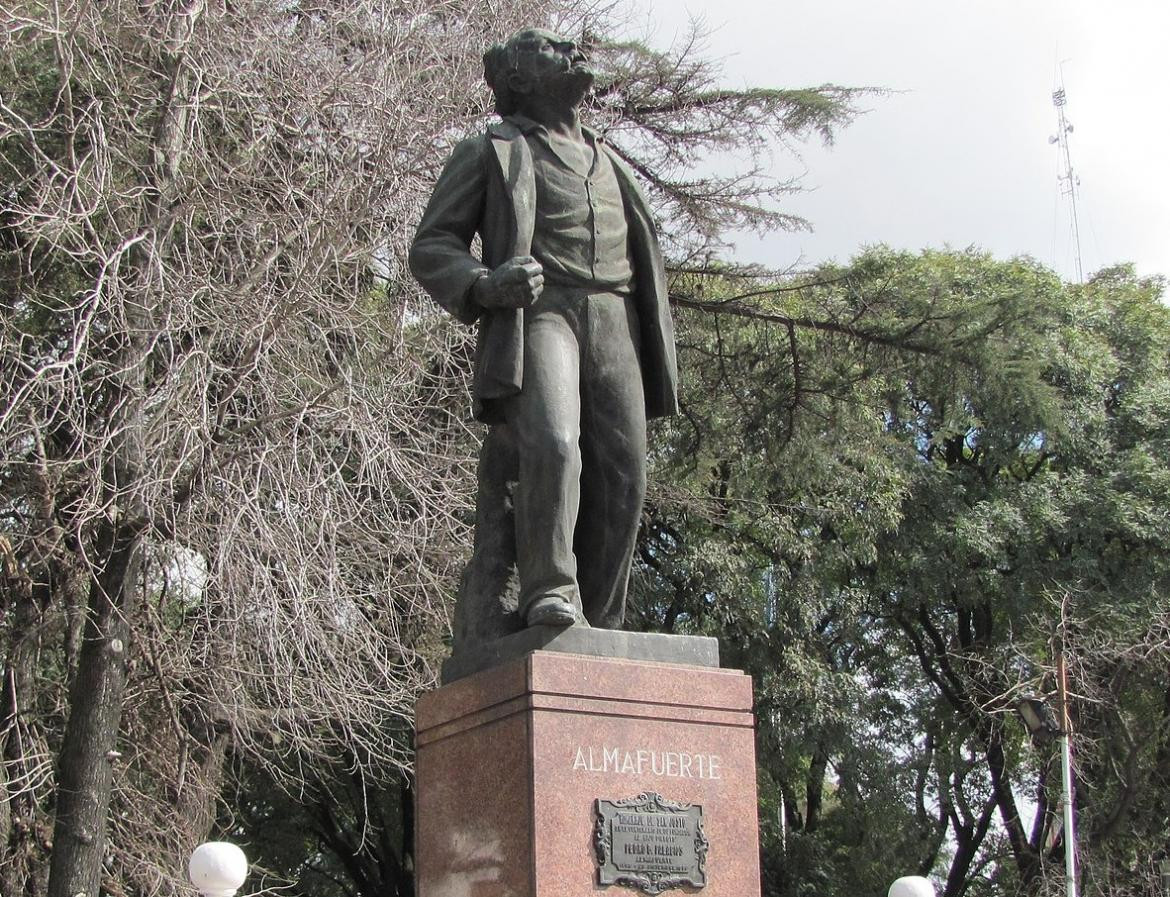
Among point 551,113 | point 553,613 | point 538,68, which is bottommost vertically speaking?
point 553,613

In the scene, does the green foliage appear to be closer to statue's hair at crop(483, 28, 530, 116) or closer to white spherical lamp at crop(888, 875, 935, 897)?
white spherical lamp at crop(888, 875, 935, 897)

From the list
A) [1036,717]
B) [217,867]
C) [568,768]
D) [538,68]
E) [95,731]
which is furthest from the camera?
[1036,717]

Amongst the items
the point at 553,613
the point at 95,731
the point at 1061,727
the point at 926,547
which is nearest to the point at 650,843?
the point at 553,613

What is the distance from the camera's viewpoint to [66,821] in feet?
41.7

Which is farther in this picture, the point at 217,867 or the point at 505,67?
the point at 217,867

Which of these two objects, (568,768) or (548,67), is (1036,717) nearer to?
(548,67)

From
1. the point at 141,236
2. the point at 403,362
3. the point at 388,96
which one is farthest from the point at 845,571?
the point at 141,236

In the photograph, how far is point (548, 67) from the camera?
6855mm

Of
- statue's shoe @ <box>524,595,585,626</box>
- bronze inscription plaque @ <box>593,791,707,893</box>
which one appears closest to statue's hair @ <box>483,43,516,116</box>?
statue's shoe @ <box>524,595,585,626</box>

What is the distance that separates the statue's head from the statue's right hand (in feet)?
2.84

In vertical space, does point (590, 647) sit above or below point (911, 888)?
above

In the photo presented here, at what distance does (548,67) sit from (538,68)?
0.13 ft

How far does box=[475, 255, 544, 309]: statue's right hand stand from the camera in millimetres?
6328

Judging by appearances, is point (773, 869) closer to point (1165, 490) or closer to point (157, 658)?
point (1165, 490)
